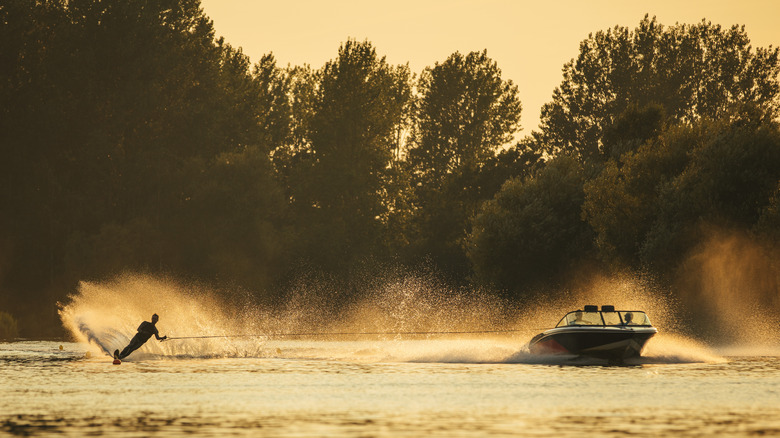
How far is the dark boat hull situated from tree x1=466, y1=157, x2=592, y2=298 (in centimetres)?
3199

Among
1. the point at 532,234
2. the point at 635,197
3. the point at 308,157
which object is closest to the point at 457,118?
the point at 308,157

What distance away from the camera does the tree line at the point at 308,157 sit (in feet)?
257

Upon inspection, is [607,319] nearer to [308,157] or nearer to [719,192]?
[719,192]

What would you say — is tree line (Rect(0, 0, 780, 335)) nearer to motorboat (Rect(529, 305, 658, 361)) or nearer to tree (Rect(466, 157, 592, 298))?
tree (Rect(466, 157, 592, 298))

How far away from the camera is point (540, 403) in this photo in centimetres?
3000

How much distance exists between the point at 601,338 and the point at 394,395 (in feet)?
42.4

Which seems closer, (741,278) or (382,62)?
(741,278)

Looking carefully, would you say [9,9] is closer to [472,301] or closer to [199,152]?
[199,152]

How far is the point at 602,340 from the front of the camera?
1698 inches

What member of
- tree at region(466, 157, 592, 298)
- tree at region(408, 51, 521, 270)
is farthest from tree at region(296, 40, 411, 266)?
tree at region(466, 157, 592, 298)

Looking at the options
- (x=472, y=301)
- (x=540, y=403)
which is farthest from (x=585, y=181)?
(x=540, y=403)

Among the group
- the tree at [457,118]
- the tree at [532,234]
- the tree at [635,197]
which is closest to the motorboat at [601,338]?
the tree at [635,197]

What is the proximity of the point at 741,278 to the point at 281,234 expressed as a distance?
51607mm

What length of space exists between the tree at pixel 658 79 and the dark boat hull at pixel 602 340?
233 feet
